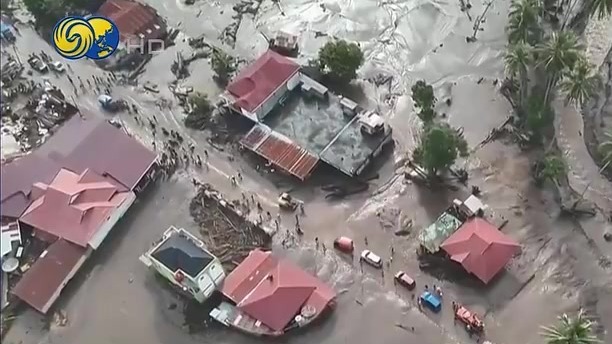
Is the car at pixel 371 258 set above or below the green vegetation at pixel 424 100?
below

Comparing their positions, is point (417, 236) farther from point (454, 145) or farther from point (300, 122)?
point (300, 122)

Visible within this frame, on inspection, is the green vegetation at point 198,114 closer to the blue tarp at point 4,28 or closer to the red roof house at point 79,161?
the red roof house at point 79,161

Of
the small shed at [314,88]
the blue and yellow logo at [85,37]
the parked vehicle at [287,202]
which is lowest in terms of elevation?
the parked vehicle at [287,202]

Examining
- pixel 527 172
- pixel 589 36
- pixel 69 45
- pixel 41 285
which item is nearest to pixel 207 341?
pixel 41 285

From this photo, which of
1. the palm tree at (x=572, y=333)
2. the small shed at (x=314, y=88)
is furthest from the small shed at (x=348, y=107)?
the palm tree at (x=572, y=333)

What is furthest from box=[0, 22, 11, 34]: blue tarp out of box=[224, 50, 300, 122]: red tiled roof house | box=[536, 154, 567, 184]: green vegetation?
box=[536, 154, 567, 184]: green vegetation

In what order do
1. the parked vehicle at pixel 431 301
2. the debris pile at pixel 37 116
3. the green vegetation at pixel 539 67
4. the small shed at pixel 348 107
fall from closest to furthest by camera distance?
1. the parked vehicle at pixel 431 301
2. the green vegetation at pixel 539 67
3. the small shed at pixel 348 107
4. the debris pile at pixel 37 116
